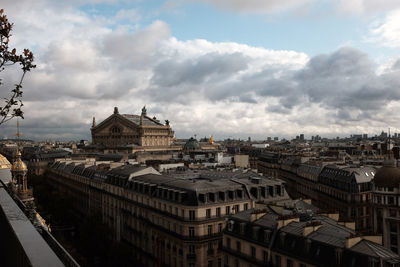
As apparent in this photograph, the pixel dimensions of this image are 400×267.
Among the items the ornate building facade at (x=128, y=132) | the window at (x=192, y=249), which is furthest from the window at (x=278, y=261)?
the ornate building facade at (x=128, y=132)

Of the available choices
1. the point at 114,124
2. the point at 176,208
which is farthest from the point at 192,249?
the point at 114,124

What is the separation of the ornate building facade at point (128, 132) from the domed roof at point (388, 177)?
99.2 meters

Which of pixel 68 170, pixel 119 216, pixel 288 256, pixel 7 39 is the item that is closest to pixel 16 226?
pixel 7 39

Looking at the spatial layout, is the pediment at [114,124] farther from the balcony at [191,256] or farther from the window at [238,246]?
the window at [238,246]

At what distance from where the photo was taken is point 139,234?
53.8m

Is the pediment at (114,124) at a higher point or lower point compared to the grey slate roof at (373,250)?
higher

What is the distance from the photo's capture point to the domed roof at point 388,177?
4769cm

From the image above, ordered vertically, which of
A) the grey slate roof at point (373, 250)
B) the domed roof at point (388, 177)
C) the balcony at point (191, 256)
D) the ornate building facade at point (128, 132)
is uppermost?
the ornate building facade at point (128, 132)

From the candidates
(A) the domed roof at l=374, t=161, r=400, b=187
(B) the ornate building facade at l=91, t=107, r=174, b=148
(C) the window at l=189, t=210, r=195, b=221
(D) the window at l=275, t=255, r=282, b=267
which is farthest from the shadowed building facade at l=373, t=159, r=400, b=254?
(B) the ornate building facade at l=91, t=107, r=174, b=148

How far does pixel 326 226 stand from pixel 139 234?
3039 centimetres

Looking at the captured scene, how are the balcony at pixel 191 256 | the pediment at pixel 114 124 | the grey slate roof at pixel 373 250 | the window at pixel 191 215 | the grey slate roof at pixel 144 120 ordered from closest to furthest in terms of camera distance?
the grey slate roof at pixel 373 250, the balcony at pixel 191 256, the window at pixel 191 215, the pediment at pixel 114 124, the grey slate roof at pixel 144 120

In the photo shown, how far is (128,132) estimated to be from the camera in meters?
143

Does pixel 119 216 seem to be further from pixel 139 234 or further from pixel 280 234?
pixel 280 234

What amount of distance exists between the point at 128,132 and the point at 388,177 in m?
107
